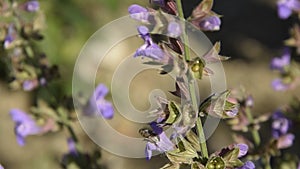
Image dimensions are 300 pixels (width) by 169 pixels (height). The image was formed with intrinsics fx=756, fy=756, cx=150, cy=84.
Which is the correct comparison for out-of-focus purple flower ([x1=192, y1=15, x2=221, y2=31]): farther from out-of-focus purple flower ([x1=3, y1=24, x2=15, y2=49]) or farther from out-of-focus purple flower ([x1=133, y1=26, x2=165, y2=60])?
out-of-focus purple flower ([x1=3, y1=24, x2=15, y2=49])

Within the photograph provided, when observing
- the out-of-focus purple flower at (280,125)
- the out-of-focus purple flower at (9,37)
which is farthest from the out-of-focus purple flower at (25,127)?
the out-of-focus purple flower at (280,125)

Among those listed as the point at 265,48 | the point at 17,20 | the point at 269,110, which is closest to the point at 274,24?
the point at 265,48

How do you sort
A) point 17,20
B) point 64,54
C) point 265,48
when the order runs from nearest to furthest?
point 17,20, point 64,54, point 265,48

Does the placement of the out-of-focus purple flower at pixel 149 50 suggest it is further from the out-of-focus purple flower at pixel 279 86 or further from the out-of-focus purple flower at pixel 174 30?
the out-of-focus purple flower at pixel 279 86

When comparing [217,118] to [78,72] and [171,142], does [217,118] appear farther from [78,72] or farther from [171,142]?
[78,72]

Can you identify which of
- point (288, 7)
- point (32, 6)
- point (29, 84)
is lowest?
point (29, 84)

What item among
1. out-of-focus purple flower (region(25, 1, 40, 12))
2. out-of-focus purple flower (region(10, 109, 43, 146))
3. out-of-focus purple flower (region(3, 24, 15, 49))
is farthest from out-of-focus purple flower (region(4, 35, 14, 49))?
out-of-focus purple flower (region(10, 109, 43, 146))

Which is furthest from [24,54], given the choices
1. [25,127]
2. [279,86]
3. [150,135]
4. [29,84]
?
[150,135]

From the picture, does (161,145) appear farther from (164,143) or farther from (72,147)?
(72,147)
